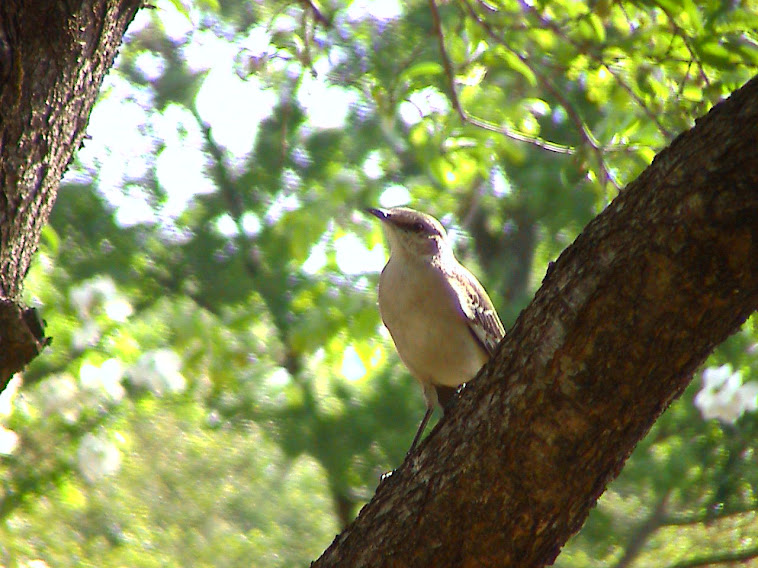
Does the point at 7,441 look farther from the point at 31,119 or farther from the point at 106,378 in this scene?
the point at 31,119

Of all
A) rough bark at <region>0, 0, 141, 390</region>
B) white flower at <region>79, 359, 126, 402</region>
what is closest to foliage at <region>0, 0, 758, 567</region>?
white flower at <region>79, 359, 126, 402</region>

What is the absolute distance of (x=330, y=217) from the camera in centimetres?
568

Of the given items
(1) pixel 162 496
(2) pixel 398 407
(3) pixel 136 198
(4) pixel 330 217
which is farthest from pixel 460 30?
(1) pixel 162 496

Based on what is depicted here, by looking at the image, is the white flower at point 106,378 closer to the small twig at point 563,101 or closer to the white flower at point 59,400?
the white flower at point 59,400

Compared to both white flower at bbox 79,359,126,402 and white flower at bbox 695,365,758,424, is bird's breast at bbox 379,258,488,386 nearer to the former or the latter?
white flower at bbox 695,365,758,424

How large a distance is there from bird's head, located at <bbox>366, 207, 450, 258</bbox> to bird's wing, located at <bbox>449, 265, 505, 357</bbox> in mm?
201

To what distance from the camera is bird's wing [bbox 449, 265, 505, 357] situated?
4023 millimetres

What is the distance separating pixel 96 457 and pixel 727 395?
13.9 feet

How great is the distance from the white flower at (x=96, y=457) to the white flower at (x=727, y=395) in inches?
157

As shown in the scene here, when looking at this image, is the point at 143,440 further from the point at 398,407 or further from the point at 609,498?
the point at 609,498

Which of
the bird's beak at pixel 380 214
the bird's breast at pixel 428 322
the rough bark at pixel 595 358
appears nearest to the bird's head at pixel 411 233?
the bird's beak at pixel 380 214

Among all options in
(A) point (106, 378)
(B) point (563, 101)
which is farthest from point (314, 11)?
(A) point (106, 378)

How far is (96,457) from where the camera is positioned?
6.07 m

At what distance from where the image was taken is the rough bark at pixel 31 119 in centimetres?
238
